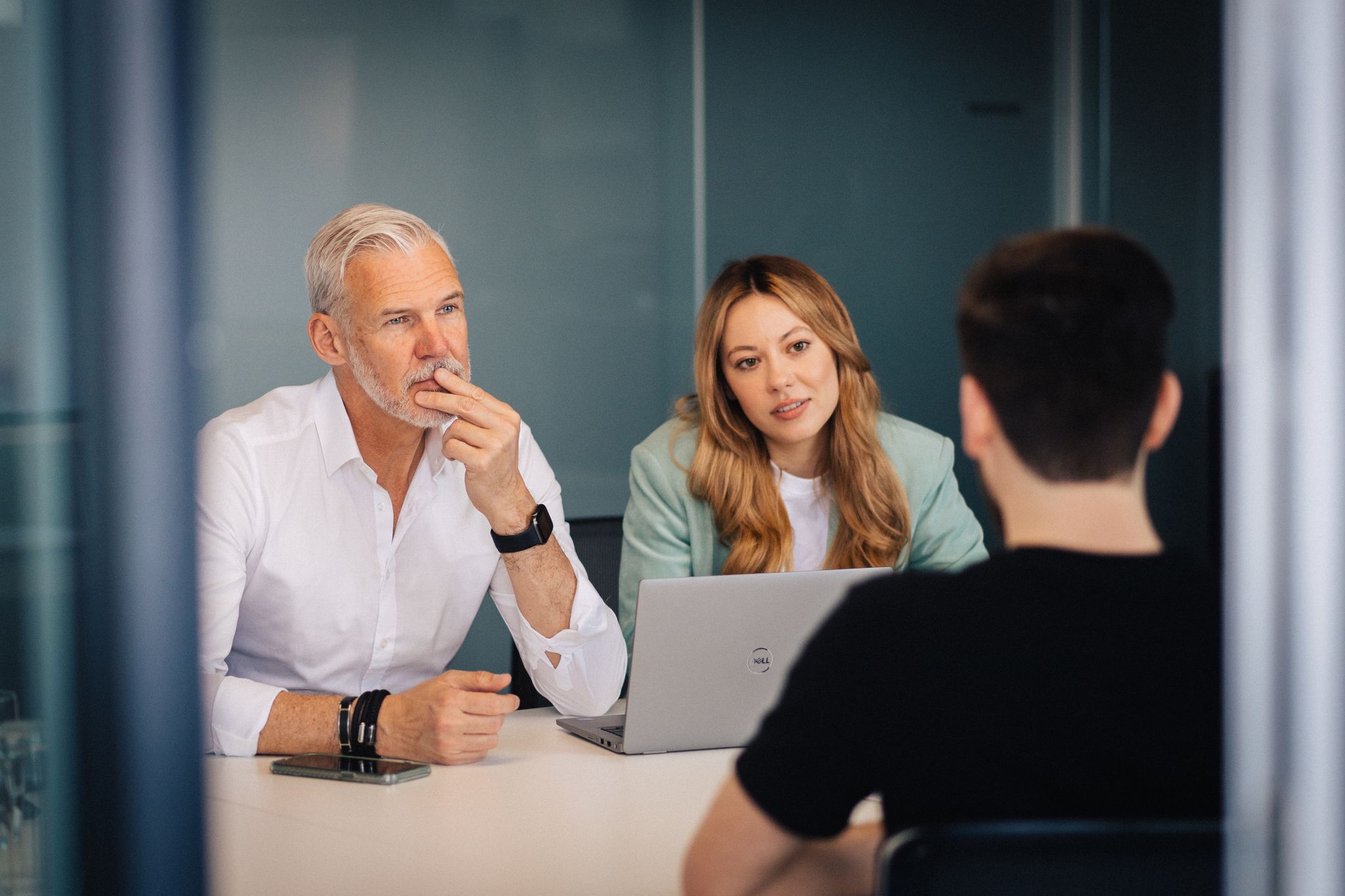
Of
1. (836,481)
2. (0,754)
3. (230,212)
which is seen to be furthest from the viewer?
(230,212)

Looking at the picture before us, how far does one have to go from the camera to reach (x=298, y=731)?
1.73 meters

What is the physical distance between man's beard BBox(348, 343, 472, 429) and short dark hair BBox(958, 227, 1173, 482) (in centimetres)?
125

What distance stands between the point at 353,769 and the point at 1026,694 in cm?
97

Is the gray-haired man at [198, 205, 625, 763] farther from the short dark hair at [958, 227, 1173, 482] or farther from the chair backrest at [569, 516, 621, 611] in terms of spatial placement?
the short dark hair at [958, 227, 1173, 482]

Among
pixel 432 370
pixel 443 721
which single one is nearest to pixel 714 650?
pixel 443 721

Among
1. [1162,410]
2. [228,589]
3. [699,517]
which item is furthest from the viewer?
[699,517]

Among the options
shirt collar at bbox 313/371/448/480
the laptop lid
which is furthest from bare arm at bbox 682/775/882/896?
shirt collar at bbox 313/371/448/480

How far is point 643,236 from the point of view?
4008mm

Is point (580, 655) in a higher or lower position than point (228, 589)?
lower

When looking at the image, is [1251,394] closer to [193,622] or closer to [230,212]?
[193,622]

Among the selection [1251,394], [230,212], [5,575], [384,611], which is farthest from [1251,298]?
[230,212]

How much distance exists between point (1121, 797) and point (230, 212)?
306 centimetres

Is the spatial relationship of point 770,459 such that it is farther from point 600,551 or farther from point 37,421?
point 37,421

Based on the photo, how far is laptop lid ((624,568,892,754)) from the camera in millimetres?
1663
